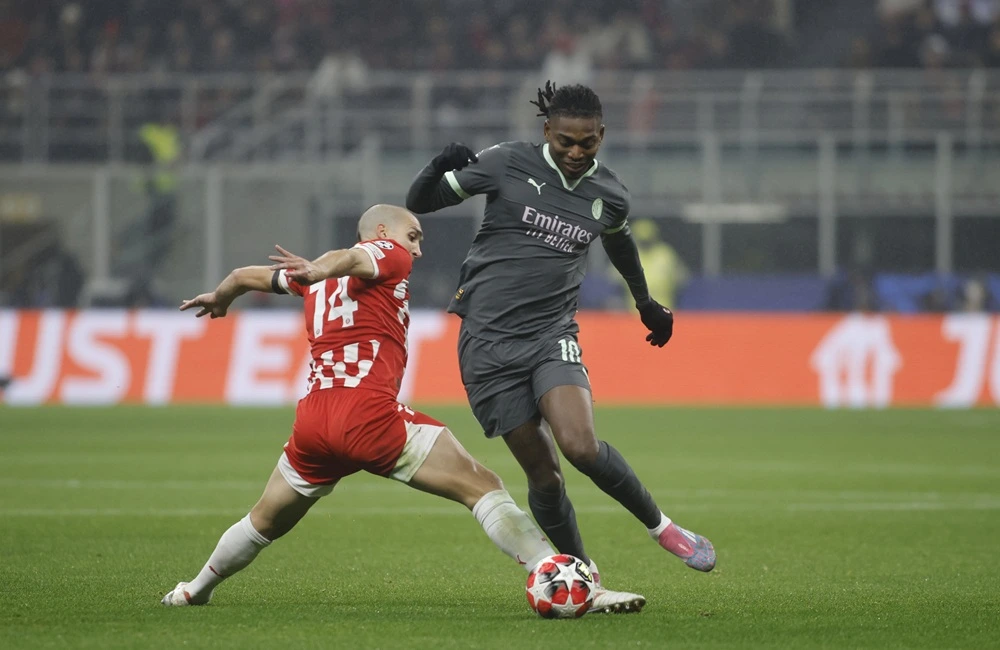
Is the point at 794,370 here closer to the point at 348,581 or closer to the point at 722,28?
the point at 722,28

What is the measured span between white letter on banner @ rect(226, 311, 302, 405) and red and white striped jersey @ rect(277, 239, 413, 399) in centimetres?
1299

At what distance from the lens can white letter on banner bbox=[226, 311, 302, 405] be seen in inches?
741

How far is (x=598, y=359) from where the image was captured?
1917 cm

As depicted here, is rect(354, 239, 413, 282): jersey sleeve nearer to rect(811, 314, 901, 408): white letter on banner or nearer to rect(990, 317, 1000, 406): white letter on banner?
rect(811, 314, 901, 408): white letter on banner

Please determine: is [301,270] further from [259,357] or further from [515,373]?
[259,357]

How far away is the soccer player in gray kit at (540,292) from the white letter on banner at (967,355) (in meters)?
13.3

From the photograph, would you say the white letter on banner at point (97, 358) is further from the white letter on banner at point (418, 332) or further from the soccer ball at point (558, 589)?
the soccer ball at point (558, 589)

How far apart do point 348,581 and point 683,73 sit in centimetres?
1947

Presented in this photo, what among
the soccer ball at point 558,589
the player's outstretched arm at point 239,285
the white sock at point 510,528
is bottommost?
the soccer ball at point 558,589

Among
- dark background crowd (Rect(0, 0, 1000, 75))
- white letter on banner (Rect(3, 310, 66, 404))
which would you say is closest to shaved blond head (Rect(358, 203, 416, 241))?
white letter on banner (Rect(3, 310, 66, 404))

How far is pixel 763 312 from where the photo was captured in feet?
69.3

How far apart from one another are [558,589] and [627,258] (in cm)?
168

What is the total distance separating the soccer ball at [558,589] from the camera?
5590 millimetres

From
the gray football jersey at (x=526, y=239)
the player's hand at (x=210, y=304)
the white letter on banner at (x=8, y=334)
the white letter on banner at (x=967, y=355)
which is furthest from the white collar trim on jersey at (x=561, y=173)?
the white letter on banner at (x=8, y=334)
